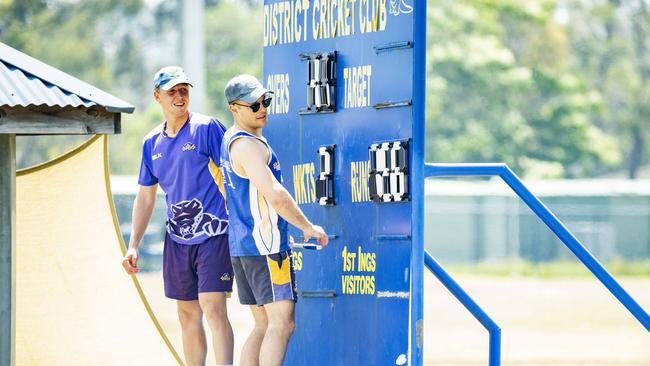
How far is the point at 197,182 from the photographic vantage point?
303 inches

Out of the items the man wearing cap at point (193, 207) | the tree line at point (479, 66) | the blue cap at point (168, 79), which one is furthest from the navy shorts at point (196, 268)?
the tree line at point (479, 66)

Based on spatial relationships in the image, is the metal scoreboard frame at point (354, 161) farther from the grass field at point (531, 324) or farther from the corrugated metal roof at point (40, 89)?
the grass field at point (531, 324)

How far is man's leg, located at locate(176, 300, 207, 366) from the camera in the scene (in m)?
7.87

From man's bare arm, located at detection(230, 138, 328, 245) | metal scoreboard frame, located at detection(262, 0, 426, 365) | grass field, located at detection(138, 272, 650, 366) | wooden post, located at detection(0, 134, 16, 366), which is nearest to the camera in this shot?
wooden post, located at detection(0, 134, 16, 366)

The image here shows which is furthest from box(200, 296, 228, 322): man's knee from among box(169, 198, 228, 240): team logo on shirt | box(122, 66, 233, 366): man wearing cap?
box(169, 198, 228, 240): team logo on shirt

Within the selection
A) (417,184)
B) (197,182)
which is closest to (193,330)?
(197,182)

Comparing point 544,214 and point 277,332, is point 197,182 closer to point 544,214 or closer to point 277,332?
point 277,332

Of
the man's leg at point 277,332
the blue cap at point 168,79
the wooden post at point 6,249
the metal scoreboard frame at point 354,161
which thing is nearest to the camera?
the wooden post at point 6,249

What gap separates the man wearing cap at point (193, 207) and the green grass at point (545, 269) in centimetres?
2782

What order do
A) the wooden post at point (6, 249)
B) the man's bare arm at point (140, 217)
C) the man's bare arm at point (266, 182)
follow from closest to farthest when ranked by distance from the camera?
the wooden post at point (6, 249) < the man's bare arm at point (266, 182) < the man's bare arm at point (140, 217)

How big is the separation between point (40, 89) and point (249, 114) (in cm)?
113

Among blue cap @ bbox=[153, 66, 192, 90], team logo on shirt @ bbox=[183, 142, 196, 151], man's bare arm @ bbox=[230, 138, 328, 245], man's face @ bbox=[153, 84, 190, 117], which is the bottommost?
man's bare arm @ bbox=[230, 138, 328, 245]

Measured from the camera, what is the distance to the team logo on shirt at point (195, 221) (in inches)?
302

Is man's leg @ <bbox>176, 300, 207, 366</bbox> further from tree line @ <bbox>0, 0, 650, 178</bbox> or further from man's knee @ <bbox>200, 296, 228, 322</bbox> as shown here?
tree line @ <bbox>0, 0, 650, 178</bbox>
